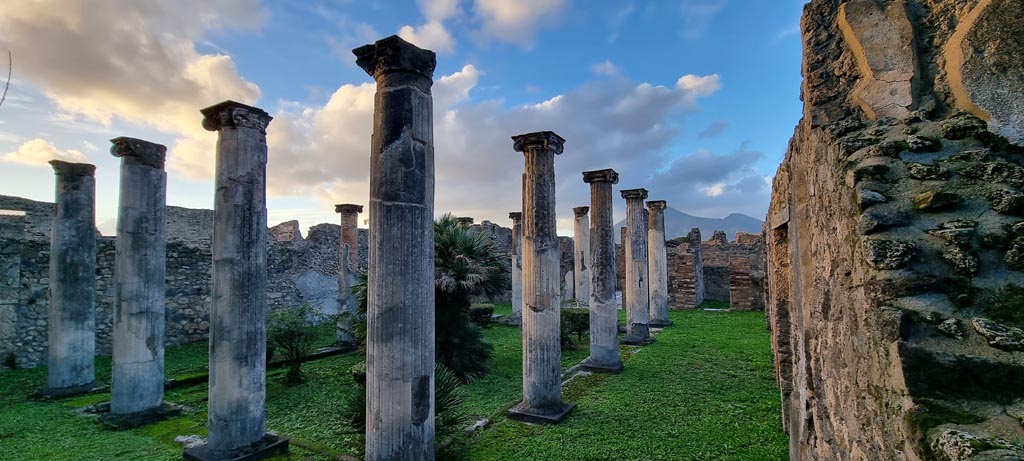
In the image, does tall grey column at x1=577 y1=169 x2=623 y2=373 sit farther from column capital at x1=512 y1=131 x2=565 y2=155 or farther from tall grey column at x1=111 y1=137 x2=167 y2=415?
tall grey column at x1=111 y1=137 x2=167 y2=415

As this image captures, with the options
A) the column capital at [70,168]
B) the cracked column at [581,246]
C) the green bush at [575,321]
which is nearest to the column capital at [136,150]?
the column capital at [70,168]

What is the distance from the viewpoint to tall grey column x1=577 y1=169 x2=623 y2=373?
9.60 meters

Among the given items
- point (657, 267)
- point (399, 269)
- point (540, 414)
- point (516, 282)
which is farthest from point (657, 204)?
point (399, 269)

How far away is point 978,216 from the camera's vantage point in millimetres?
2166

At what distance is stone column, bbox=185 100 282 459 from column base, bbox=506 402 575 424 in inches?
122

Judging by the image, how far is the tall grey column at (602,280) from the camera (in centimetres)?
960

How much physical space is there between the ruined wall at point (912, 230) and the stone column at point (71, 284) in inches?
430

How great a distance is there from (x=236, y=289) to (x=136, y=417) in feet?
10.5

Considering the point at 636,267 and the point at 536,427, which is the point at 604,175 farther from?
the point at 536,427

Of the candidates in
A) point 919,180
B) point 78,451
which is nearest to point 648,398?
point 919,180

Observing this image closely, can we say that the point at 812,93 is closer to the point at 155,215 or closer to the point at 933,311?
the point at 933,311

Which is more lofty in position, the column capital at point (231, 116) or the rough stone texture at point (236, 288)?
the column capital at point (231, 116)

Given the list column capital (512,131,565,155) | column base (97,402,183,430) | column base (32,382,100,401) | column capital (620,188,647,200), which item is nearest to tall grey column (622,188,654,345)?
column capital (620,188,647,200)

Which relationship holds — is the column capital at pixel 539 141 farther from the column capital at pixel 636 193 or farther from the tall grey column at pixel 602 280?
the column capital at pixel 636 193
